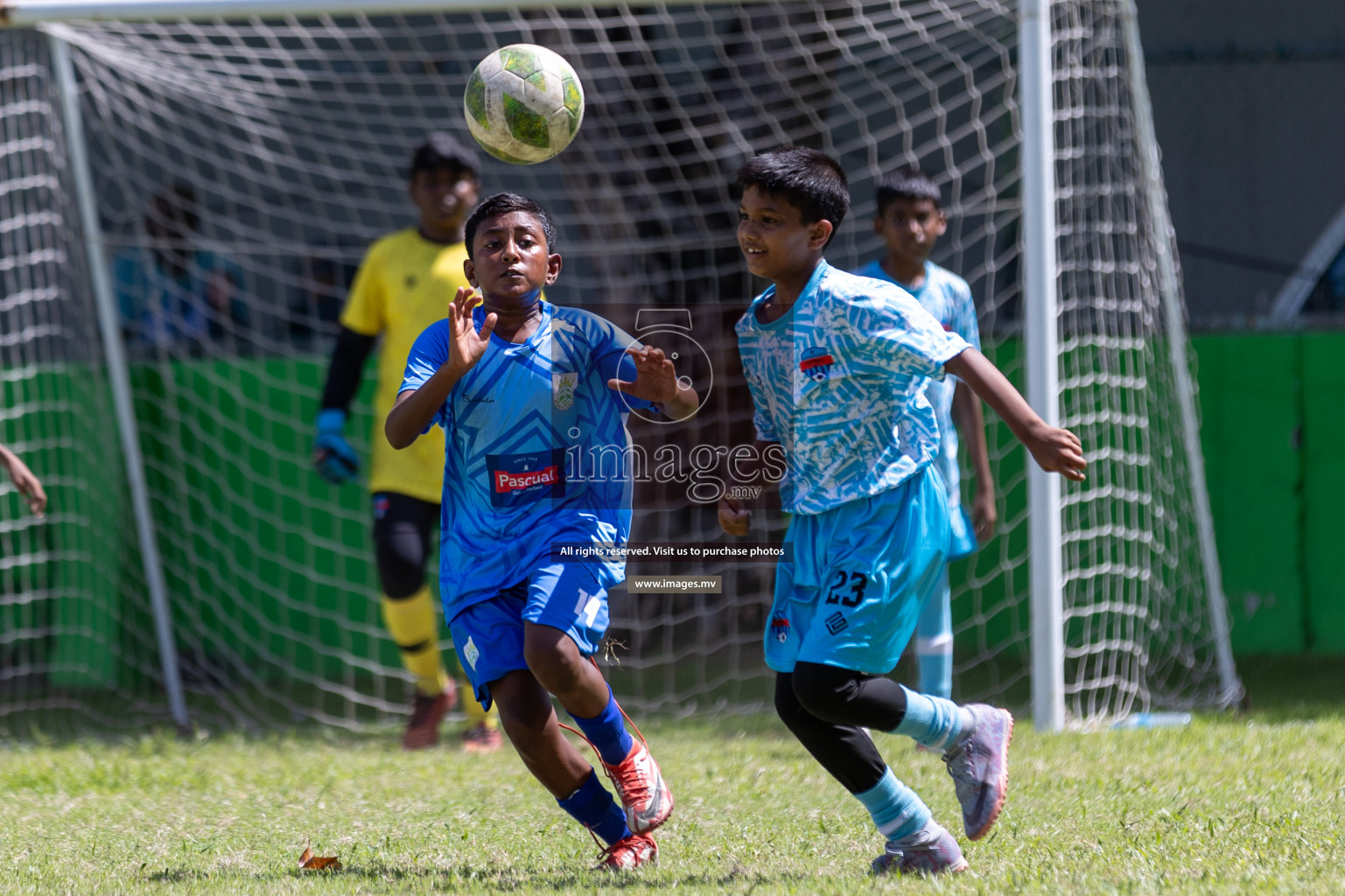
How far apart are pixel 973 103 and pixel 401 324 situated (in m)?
3.19

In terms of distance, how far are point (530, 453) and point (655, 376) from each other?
0.38 m

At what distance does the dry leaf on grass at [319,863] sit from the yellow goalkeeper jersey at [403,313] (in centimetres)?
210

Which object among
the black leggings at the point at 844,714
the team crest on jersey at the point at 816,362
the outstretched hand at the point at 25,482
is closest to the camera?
the black leggings at the point at 844,714

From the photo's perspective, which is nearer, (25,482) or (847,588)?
(847,588)

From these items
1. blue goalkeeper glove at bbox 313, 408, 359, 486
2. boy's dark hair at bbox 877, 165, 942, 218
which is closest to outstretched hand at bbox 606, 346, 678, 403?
boy's dark hair at bbox 877, 165, 942, 218

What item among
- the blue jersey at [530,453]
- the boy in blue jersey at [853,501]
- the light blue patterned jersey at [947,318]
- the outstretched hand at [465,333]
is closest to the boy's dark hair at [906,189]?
the light blue patterned jersey at [947,318]

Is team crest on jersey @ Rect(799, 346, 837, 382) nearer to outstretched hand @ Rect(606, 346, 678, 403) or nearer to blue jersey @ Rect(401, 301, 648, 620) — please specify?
outstretched hand @ Rect(606, 346, 678, 403)

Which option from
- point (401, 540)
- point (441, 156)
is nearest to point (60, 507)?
point (401, 540)

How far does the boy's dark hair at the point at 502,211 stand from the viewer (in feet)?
11.1

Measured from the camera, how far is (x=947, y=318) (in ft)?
15.9

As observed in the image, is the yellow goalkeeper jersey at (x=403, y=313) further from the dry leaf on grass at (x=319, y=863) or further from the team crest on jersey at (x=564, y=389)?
the dry leaf on grass at (x=319, y=863)

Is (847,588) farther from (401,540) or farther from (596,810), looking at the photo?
(401,540)

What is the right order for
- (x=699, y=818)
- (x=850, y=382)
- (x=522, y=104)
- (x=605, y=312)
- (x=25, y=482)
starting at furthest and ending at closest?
(x=605, y=312) < (x=25, y=482) < (x=699, y=818) < (x=522, y=104) < (x=850, y=382)

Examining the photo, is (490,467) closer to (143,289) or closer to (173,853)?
(173,853)
